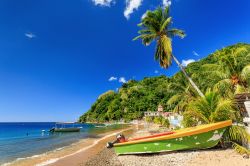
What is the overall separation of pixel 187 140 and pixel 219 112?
207 cm

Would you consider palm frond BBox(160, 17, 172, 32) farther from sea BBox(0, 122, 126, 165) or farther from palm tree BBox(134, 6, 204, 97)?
sea BBox(0, 122, 126, 165)

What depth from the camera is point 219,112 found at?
10.0 metres

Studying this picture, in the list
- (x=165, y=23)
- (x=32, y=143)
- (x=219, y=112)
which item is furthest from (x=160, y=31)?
(x=32, y=143)

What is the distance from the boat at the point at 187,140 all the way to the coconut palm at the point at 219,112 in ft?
1.70

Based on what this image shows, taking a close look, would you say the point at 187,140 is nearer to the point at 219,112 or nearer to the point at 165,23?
the point at 219,112

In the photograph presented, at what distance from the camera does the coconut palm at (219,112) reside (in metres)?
9.16

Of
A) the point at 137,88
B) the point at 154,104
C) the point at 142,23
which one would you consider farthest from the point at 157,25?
the point at 137,88

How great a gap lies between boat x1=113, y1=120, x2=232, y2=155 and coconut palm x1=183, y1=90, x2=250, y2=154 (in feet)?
1.70

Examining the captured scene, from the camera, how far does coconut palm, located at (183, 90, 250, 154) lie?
916cm

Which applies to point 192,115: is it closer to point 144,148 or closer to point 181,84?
point 144,148

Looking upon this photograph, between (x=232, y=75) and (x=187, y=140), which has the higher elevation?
(x=232, y=75)

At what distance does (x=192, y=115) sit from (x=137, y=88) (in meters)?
91.0

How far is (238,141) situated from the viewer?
31.2 feet

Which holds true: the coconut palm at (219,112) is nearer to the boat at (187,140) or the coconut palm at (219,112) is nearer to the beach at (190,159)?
the boat at (187,140)
